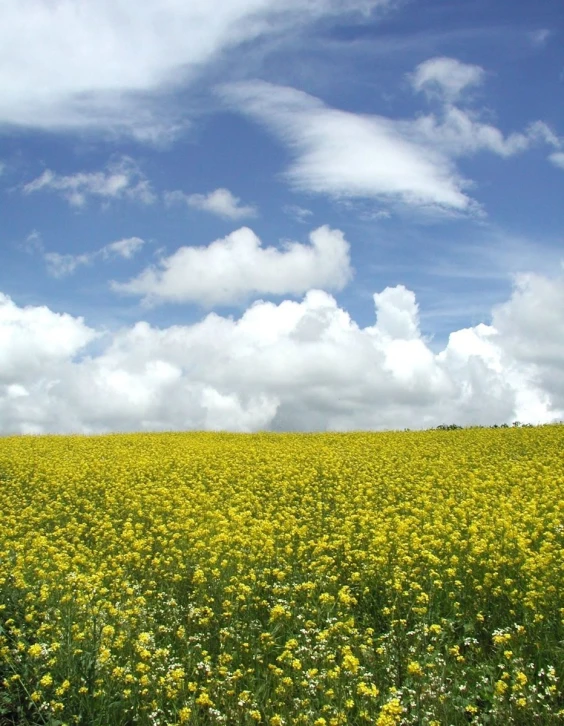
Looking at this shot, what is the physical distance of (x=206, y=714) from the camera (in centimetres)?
664

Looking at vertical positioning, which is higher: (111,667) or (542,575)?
(542,575)

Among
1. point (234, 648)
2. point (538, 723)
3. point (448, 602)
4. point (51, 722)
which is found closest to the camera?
point (538, 723)

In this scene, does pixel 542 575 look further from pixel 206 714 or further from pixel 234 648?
pixel 206 714

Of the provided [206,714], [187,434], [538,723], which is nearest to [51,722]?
[206,714]

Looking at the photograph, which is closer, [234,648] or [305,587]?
[234,648]

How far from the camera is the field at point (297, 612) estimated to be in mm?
6449

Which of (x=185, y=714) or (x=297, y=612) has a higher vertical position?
(x=297, y=612)

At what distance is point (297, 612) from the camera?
8.76 m

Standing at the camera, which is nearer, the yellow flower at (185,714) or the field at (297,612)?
the yellow flower at (185,714)

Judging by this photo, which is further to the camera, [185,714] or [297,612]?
[297,612]

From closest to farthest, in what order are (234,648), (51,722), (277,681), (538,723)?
(538,723) < (51,722) < (277,681) < (234,648)

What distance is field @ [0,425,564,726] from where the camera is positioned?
6449mm

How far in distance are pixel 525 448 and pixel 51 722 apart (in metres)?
21.8

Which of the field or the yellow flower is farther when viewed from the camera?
the field
